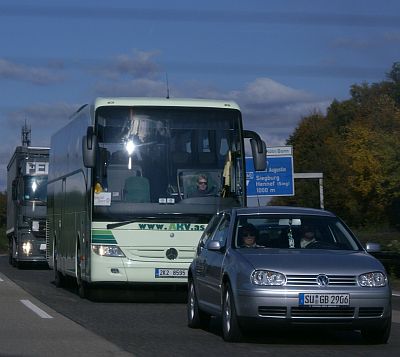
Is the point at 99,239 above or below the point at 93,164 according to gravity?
below

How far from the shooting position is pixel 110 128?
2016 cm

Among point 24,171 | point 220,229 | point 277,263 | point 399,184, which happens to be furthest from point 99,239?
point 399,184

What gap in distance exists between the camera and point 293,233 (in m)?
13.8

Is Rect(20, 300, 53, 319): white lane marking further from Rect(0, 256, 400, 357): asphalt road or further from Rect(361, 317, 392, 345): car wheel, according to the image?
Rect(361, 317, 392, 345): car wheel

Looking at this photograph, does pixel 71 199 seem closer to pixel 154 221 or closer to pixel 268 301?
pixel 154 221

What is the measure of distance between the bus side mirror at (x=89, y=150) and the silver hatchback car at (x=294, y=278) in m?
5.67

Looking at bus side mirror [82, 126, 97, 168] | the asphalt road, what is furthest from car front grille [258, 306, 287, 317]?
bus side mirror [82, 126, 97, 168]

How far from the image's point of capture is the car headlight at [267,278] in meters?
12.4

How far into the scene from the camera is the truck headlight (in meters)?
38.5

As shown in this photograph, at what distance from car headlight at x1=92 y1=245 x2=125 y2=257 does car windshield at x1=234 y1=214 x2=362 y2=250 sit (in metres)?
6.22

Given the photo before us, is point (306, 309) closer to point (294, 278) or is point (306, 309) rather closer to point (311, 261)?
point (294, 278)

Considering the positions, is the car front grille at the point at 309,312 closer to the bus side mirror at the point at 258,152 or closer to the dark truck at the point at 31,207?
the bus side mirror at the point at 258,152

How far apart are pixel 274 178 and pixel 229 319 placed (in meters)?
30.9

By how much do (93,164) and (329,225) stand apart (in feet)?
20.7
